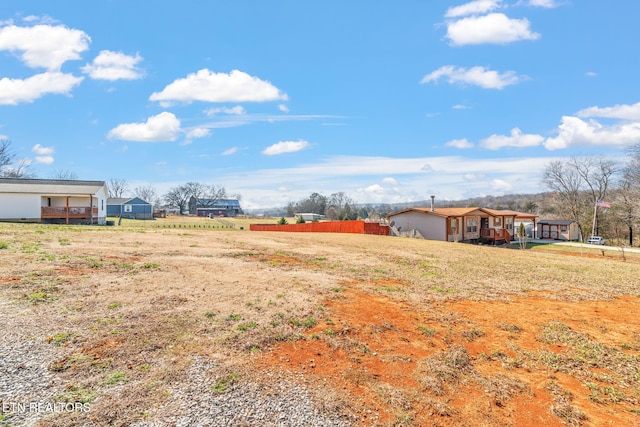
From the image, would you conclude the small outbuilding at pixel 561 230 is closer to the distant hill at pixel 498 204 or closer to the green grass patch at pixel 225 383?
the distant hill at pixel 498 204

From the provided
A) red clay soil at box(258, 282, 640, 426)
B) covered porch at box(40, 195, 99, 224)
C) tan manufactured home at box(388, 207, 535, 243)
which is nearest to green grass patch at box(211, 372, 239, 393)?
red clay soil at box(258, 282, 640, 426)

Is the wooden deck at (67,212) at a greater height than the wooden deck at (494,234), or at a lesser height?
greater

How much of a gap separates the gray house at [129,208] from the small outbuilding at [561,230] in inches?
2424

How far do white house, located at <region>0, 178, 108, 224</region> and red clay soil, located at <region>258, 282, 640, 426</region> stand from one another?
30.1 m

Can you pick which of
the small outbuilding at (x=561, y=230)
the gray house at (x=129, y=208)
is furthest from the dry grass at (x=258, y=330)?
the gray house at (x=129, y=208)

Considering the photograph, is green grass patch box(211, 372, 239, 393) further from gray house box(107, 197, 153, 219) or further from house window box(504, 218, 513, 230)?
gray house box(107, 197, 153, 219)

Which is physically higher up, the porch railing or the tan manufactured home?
the porch railing

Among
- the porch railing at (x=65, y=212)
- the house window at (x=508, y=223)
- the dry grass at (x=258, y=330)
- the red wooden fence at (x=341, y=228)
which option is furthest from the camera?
the house window at (x=508, y=223)

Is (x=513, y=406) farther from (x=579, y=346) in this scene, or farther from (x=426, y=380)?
(x=579, y=346)

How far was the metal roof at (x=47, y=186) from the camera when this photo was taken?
2861 cm

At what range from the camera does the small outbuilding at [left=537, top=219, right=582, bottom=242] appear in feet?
140

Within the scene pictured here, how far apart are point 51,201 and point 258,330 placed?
34.1 metres

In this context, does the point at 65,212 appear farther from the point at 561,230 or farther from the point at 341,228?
the point at 561,230

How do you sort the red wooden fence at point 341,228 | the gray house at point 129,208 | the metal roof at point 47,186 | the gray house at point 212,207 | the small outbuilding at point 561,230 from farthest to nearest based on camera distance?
the gray house at point 212,207 < the gray house at point 129,208 < the small outbuilding at point 561,230 < the red wooden fence at point 341,228 < the metal roof at point 47,186
